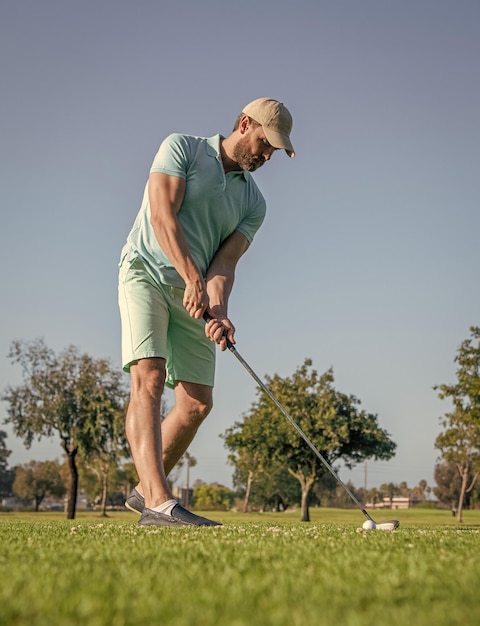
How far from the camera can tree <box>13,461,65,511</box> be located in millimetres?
101312

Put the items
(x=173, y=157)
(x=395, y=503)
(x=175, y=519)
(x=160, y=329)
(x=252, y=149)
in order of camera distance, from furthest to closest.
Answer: (x=395, y=503) → (x=252, y=149) → (x=173, y=157) → (x=160, y=329) → (x=175, y=519)

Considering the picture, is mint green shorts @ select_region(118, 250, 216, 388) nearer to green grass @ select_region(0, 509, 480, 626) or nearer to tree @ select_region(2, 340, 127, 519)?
green grass @ select_region(0, 509, 480, 626)

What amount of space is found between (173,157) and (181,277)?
1.05 meters

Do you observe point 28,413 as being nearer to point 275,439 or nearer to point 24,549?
point 275,439

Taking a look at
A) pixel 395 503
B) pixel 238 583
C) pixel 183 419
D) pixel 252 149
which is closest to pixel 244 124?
pixel 252 149

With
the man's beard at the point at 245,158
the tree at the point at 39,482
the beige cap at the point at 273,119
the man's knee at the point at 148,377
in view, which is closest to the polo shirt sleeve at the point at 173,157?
the man's beard at the point at 245,158

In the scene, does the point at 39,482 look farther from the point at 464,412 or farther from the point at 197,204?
the point at 197,204

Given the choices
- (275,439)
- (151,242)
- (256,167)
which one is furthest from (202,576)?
(275,439)

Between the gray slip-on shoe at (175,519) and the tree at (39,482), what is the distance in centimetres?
9903

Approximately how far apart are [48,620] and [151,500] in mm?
4088

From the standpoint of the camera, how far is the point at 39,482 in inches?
4053

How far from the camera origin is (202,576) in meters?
2.49

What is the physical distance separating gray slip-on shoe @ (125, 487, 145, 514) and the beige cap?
3.22 meters

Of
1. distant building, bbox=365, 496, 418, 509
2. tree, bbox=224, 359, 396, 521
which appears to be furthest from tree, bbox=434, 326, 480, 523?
distant building, bbox=365, 496, 418, 509
